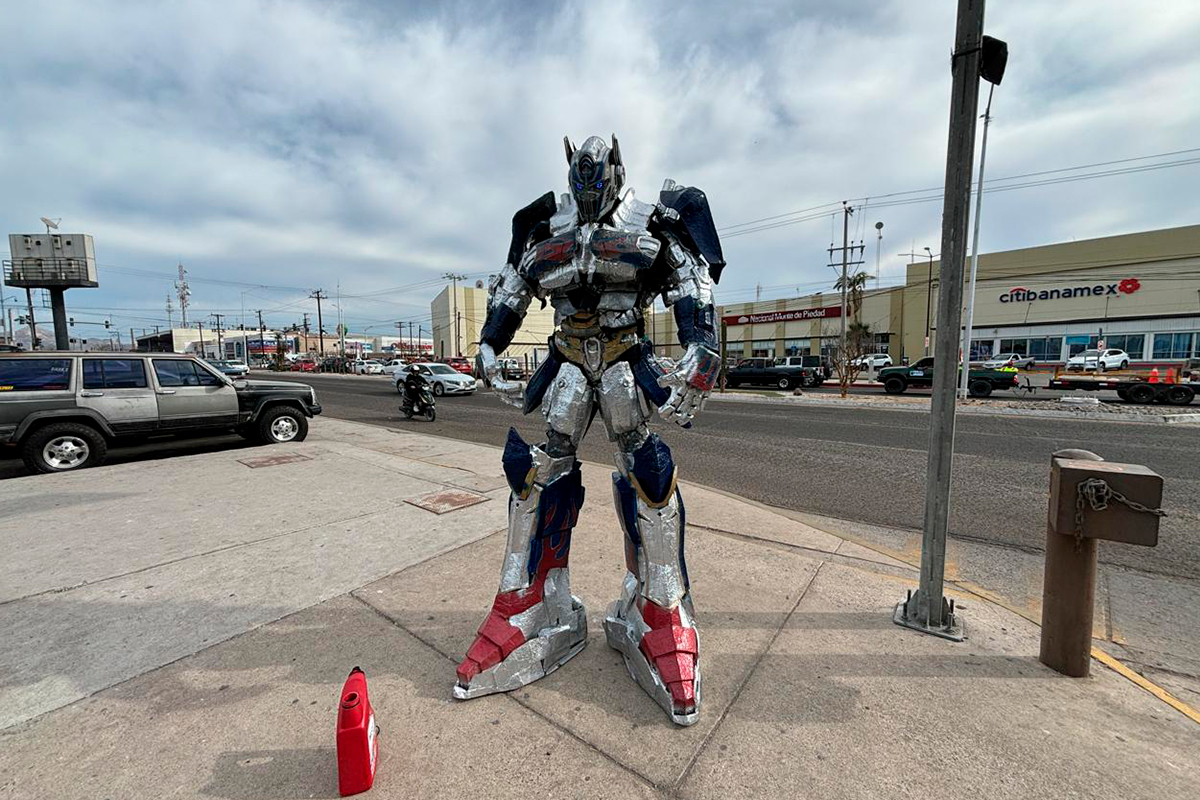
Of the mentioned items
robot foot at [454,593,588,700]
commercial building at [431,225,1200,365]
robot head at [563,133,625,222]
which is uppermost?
commercial building at [431,225,1200,365]

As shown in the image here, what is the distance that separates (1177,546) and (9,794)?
23.3 feet

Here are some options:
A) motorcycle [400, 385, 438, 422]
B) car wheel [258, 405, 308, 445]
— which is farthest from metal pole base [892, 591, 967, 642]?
motorcycle [400, 385, 438, 422]

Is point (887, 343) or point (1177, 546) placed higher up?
point (887, 343)

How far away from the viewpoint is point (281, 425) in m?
8.66

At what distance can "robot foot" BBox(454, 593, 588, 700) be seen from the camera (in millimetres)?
2176

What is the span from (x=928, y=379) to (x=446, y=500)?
2172 centimetres

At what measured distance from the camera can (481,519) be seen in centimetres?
452

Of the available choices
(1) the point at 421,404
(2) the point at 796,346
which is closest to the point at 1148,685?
(1) the point at 421,404

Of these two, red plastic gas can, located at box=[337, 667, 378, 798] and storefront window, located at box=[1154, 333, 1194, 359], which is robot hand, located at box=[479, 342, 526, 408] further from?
storefront window, located at box=[1154, 333, 1194, 359]

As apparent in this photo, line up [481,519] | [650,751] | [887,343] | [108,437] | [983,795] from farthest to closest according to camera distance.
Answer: [887,343], [108,437], [481,519], [650,751], [983,795]

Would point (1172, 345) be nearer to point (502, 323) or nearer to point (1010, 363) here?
point (1010, 363)

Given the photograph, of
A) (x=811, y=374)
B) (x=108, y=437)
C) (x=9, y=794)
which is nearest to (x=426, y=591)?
(x=9, y=794)

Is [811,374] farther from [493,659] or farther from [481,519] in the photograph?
[493,659]

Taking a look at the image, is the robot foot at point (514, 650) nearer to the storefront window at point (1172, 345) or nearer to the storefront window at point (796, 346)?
the storefront window at point (1172, 345)
